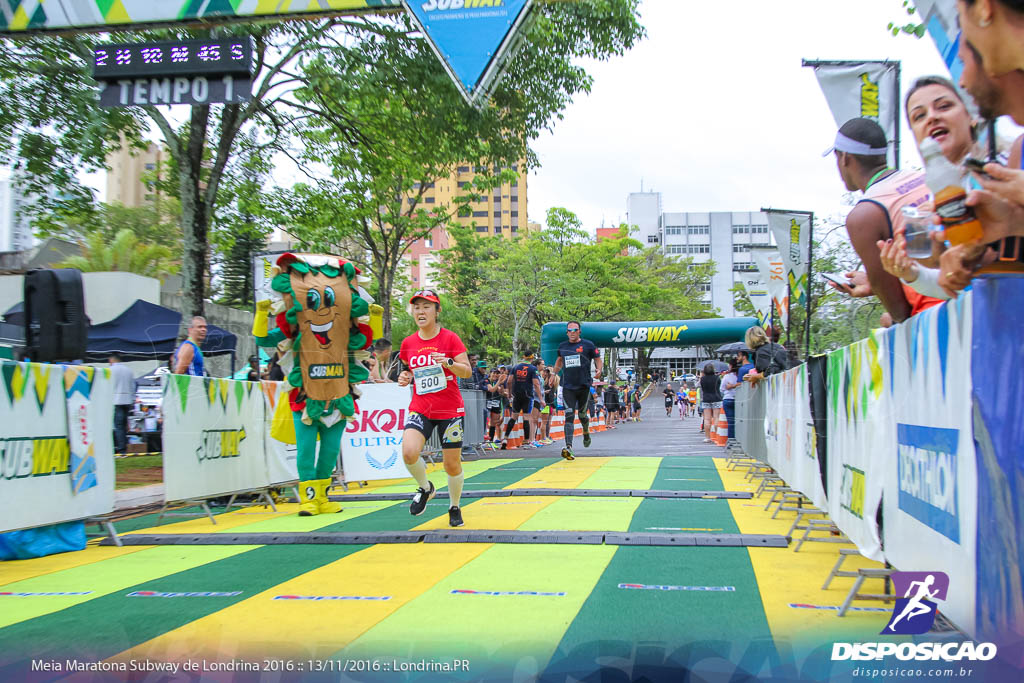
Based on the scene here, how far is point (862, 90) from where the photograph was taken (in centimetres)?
634

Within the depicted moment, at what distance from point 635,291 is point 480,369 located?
3175cm

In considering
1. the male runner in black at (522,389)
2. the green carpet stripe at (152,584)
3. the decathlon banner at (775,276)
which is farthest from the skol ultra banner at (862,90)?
the male runner in black at (522,389)

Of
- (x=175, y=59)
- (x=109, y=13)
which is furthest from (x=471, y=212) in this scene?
(x=175, y=59)

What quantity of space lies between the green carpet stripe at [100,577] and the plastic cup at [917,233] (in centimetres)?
439

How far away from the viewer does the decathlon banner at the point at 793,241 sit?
10.1 m

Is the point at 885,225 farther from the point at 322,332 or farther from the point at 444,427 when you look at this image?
the point at 322,332

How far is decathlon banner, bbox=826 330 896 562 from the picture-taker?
4.26 m

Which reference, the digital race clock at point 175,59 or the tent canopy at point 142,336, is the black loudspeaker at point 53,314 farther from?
the tent canopy at point 142,336

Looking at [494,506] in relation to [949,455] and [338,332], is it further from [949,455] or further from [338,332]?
[949,455]

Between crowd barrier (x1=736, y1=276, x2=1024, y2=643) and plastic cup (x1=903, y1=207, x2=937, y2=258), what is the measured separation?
235 mm

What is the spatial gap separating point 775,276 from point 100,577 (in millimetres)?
14234

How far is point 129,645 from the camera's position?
11.6ft

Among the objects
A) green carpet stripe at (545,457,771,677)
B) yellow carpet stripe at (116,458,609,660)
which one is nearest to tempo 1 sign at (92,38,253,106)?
yellow carpet stripe at (116,458,609,660)

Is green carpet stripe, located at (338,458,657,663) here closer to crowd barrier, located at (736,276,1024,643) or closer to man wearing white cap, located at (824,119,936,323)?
crowd barrier, located at (736,276,1024,643)
